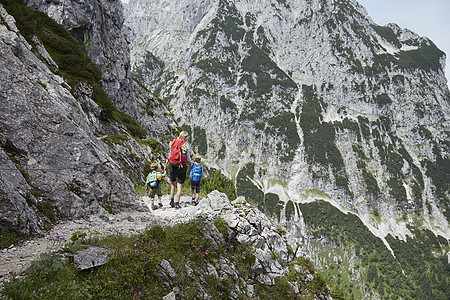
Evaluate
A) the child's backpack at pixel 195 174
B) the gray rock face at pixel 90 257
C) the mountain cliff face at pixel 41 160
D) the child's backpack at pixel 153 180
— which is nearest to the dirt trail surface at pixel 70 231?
the mountain cliff face at pixel 41 160

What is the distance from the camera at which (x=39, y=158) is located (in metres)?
6.89

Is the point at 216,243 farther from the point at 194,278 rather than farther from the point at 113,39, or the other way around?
the point at 113,39

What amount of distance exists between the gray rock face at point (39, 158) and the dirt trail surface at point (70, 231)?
374 millimetres

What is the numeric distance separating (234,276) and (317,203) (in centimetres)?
20678

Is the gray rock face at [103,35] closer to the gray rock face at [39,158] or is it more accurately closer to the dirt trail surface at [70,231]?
the gray rock face at [39,158]

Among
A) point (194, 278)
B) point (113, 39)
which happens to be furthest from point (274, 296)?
point (113, 39)

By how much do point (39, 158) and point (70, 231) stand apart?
8.15 ft

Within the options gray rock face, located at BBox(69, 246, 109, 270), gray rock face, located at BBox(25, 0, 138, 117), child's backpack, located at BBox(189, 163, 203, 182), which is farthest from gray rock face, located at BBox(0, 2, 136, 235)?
gray rock face, located at BBox(25, 0, 138, 117)

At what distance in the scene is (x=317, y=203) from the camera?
195125 mm

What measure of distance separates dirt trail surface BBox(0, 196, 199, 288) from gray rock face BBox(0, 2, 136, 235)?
1.23 feet

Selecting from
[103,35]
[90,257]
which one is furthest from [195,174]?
[103,35]

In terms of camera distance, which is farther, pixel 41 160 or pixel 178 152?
pixel 178 152

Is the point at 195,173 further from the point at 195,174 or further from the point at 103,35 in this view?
the point at 103,35

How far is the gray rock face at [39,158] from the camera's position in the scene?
5.70 metres
